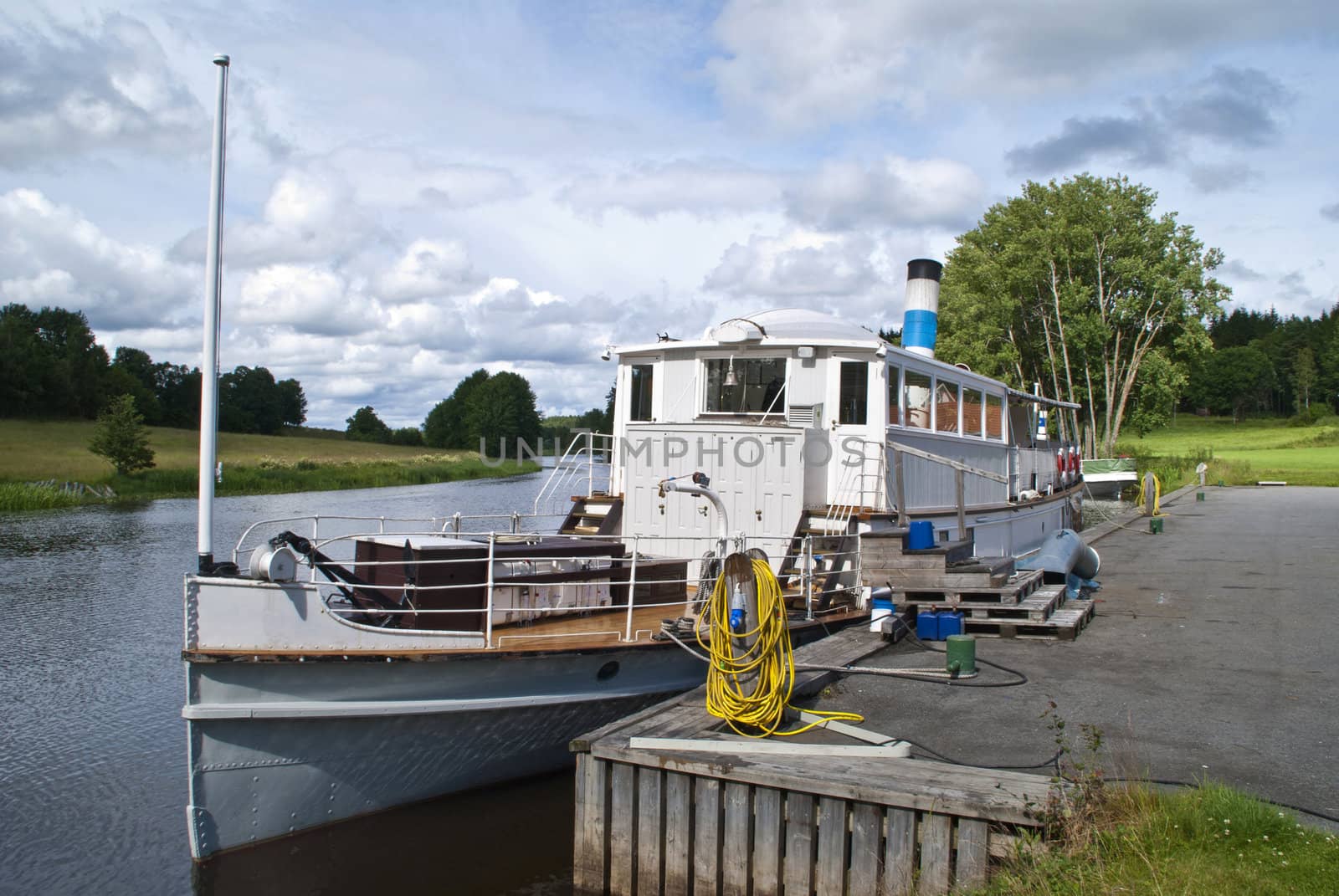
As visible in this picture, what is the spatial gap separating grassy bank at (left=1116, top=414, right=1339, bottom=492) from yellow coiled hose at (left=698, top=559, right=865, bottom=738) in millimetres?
42344

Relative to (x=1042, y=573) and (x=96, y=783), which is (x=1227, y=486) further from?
(x=96, y=783)

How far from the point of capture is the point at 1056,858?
470 centimetres

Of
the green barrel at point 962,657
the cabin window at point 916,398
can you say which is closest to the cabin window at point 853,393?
the cabin window at point 916,398

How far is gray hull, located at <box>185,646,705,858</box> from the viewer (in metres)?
6.93

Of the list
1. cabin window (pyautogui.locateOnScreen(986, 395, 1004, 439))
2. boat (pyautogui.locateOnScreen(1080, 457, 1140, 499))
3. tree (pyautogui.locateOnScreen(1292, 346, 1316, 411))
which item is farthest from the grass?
tree (pyautogui.locateOnScreen(1292, 346, 1316, 411))

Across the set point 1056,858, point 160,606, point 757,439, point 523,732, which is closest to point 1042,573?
point 757,439

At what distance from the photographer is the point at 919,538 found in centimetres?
1116

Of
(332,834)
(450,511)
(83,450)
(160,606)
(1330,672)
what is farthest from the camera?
(83,450)

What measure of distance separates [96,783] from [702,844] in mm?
6859

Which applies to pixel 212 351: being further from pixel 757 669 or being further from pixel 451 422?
pixel 451 422

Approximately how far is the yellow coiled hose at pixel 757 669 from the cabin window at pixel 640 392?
5939 mm

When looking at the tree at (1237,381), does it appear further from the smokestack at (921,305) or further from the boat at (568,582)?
the boat at (568,582)

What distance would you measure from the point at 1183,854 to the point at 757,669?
297 centimetres

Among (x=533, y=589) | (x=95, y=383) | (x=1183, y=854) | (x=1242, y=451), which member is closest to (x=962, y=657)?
(x=1183, y=854)
